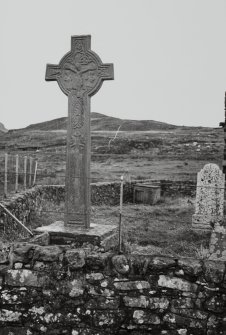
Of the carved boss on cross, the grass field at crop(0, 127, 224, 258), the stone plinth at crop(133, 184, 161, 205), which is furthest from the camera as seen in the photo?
the stone plinth at crop(133, 184, 161, 205)

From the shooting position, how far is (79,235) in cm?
673

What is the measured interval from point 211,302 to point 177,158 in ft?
110

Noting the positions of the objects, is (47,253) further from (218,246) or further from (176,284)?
(218,246)

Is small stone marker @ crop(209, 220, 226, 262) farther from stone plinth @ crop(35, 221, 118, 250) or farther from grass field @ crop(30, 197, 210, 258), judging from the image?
stone plinth @ crop(35, 221, 118, 250)

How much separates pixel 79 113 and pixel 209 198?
572cm

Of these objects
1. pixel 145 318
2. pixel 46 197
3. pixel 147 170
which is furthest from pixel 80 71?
pixel 147 170

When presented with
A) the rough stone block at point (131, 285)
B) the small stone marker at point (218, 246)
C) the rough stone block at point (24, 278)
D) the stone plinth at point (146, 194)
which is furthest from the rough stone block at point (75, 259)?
the stone plinth at point (146, 194)

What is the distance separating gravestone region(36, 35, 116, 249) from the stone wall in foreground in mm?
3292

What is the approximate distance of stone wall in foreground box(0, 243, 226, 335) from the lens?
348 centimetres

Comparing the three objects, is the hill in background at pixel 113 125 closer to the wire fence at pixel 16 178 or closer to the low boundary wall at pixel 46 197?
the low boundary wall at pixel 46 197

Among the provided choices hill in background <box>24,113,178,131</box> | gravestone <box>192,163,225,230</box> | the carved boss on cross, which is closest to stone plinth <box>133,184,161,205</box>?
gravestone <box>192,163,225,230</box>

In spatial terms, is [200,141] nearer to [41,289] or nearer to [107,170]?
[107,170]

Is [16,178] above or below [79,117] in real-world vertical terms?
below

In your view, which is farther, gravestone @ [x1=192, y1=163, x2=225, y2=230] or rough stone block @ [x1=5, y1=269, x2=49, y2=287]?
gravestone @ [x1=192, y1=163, x2=225, y2=230]
